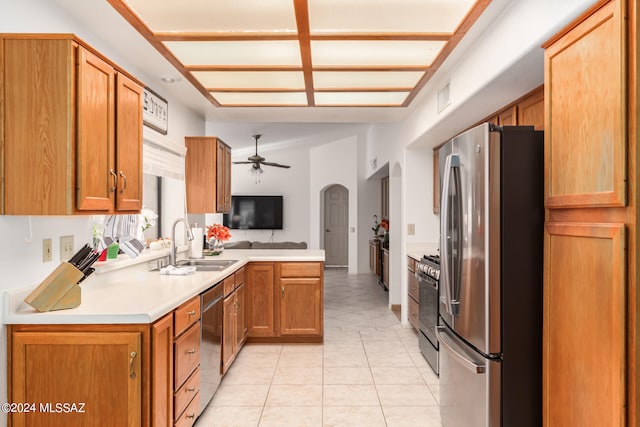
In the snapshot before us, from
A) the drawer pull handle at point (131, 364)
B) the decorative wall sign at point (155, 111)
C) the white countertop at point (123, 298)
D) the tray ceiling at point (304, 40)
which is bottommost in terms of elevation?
the drawer pull handle at point (131, 364)

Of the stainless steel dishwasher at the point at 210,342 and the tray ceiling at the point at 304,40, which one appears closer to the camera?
the tray ceiling at the point at 304,40

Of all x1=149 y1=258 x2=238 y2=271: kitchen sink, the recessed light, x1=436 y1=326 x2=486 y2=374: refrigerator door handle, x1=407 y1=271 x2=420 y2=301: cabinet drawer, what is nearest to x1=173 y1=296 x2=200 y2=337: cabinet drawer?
x1=149 y1=258 x2=238 y2=271: kitchen sink

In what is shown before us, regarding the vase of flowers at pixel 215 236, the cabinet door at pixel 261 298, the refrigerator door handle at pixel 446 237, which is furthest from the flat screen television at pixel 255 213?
the refrigerator door handle at pixel 446 237

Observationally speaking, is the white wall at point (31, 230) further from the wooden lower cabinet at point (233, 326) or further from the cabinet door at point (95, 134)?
the wooden lower cabinet at point (233, 326)

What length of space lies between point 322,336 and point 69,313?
9.26 feet

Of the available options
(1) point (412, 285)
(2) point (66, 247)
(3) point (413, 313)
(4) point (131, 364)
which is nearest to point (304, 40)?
(2) point (66, 247)

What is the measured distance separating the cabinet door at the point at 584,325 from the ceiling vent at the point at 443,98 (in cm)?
184

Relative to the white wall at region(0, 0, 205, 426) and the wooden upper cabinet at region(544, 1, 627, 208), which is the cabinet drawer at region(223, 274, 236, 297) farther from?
the wooden upper cabinet at region(544, 1, 627, 208)

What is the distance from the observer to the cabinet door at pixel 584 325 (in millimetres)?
1380

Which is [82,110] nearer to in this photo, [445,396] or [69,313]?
[69,313]

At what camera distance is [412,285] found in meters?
4.71

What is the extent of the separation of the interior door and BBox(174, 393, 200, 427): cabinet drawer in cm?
835

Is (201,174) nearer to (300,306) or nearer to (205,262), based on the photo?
(205,262)

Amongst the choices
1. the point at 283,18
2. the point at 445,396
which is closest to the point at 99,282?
the point at 283,18
